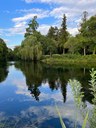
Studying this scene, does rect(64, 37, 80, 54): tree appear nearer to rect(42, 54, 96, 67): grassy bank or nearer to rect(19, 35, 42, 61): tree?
rect(42, 54, 96, 67): grassy bank

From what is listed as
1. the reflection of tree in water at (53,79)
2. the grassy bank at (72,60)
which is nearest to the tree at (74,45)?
the grassy bank at (72,60)

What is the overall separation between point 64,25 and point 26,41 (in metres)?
22.7

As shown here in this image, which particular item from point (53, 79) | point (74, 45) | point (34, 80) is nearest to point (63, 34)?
point (74, 45)

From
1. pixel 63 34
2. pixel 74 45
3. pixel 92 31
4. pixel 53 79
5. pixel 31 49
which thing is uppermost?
pixel 63 34

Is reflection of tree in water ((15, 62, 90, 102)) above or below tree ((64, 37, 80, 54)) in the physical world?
below

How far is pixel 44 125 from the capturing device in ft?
33.1

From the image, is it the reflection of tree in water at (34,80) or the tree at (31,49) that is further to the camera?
the tree at (31,49)

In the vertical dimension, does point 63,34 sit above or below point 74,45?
above

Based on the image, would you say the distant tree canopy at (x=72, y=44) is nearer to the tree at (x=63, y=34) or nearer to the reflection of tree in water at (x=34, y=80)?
A: the tree at (x=63, y=34)

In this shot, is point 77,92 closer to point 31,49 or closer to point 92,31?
point 92,31

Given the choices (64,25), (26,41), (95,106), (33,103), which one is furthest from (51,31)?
(95,106)

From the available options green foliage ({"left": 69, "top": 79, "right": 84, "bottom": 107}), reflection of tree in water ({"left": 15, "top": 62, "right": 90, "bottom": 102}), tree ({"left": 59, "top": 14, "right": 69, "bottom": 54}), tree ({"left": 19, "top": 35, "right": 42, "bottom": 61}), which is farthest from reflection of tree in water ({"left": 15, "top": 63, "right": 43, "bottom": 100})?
tree ({"left": 59, "top": 14, "right": 69, "bottom": 54})

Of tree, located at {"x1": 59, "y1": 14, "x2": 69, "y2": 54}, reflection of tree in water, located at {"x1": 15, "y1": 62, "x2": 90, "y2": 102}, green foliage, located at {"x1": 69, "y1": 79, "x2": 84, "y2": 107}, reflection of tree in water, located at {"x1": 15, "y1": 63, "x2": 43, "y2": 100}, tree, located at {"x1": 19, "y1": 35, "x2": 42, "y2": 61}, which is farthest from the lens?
tree, located at {"x1": 59, "y1": 14, "x2": 69, "y2": 54}

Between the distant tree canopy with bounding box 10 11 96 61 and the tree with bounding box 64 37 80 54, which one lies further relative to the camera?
the tree with bounding box 64 37 80 54
